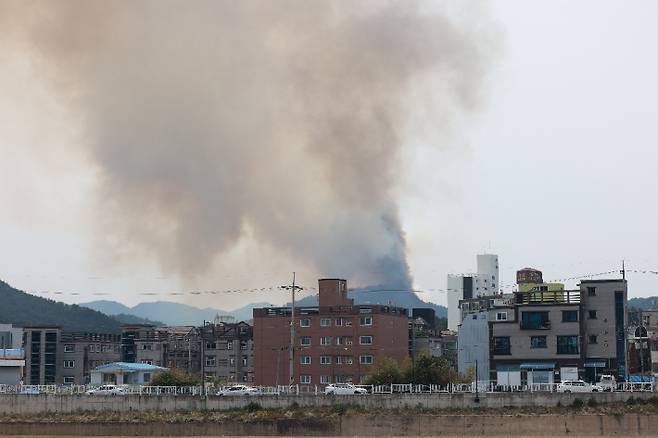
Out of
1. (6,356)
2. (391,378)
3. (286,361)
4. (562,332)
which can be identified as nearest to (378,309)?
(286,361)

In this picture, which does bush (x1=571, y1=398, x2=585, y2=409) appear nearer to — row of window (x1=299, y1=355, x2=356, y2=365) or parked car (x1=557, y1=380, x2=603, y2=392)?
parked car (x1=557, y1=380, x2=603, y2=392)

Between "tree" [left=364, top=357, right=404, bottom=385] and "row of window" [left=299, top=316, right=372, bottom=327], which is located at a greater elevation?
"row of window" [left=299, top=316, right=372, bottom=327]

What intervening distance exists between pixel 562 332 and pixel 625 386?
2273cm

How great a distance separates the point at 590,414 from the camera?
100m

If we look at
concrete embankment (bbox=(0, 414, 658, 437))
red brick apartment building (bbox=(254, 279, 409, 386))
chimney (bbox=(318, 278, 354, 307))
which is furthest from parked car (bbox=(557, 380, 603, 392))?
chimney (bbox=(318, 278, 354, 307))

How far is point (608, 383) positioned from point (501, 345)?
20.5 m

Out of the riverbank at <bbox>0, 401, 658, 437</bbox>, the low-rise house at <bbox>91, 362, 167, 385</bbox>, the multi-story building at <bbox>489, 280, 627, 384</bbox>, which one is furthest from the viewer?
the low-rise house at <bbox>91, 362, 167, 385</bbox>

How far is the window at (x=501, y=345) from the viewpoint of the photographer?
135m

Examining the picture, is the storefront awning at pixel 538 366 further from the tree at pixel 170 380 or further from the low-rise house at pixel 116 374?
the low-rise house at pixel 116 374

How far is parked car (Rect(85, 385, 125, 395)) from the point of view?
11969 centimetres

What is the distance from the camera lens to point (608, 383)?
382 ft

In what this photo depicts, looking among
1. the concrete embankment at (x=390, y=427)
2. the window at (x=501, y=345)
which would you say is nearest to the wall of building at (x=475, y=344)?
the window at (x=501, y=345)

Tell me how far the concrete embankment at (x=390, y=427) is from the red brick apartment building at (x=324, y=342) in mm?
55068

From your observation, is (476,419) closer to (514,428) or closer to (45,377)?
(514,428)
